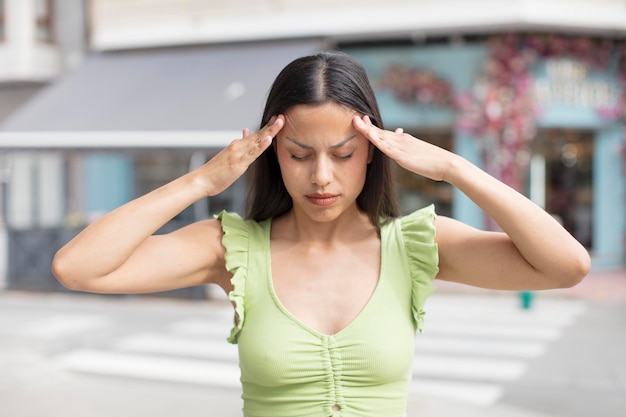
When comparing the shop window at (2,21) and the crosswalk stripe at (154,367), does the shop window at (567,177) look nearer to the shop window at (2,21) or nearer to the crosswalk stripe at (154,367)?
the crosswalk stripe at (154,367)

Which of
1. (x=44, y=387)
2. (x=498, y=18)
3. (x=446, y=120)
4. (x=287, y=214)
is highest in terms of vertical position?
(x=498, y=18)

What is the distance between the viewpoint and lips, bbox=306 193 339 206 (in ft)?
5.91

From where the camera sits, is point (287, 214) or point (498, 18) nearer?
point (287, 214)

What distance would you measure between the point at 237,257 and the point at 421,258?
17.1 inches

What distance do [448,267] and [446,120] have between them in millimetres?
11596

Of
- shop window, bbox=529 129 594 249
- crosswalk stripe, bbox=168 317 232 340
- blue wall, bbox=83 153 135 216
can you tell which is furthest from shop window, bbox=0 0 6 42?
shop window, bbox=529 129 594 249

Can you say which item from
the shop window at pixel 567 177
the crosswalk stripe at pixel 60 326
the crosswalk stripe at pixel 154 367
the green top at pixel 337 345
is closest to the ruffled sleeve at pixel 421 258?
the green top at pixel 337 345

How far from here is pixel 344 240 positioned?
197cm

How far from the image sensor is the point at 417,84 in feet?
43.4

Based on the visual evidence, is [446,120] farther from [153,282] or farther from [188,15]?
[153,282]

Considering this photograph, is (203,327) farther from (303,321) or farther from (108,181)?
(303,321)

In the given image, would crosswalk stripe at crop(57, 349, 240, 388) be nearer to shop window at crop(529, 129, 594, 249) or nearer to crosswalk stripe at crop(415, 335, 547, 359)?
crosswalk stripe at crop(415, 335, 547, 359)

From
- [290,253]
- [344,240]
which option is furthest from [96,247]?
[344,240]

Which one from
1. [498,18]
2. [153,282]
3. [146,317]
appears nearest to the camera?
[153,282]
